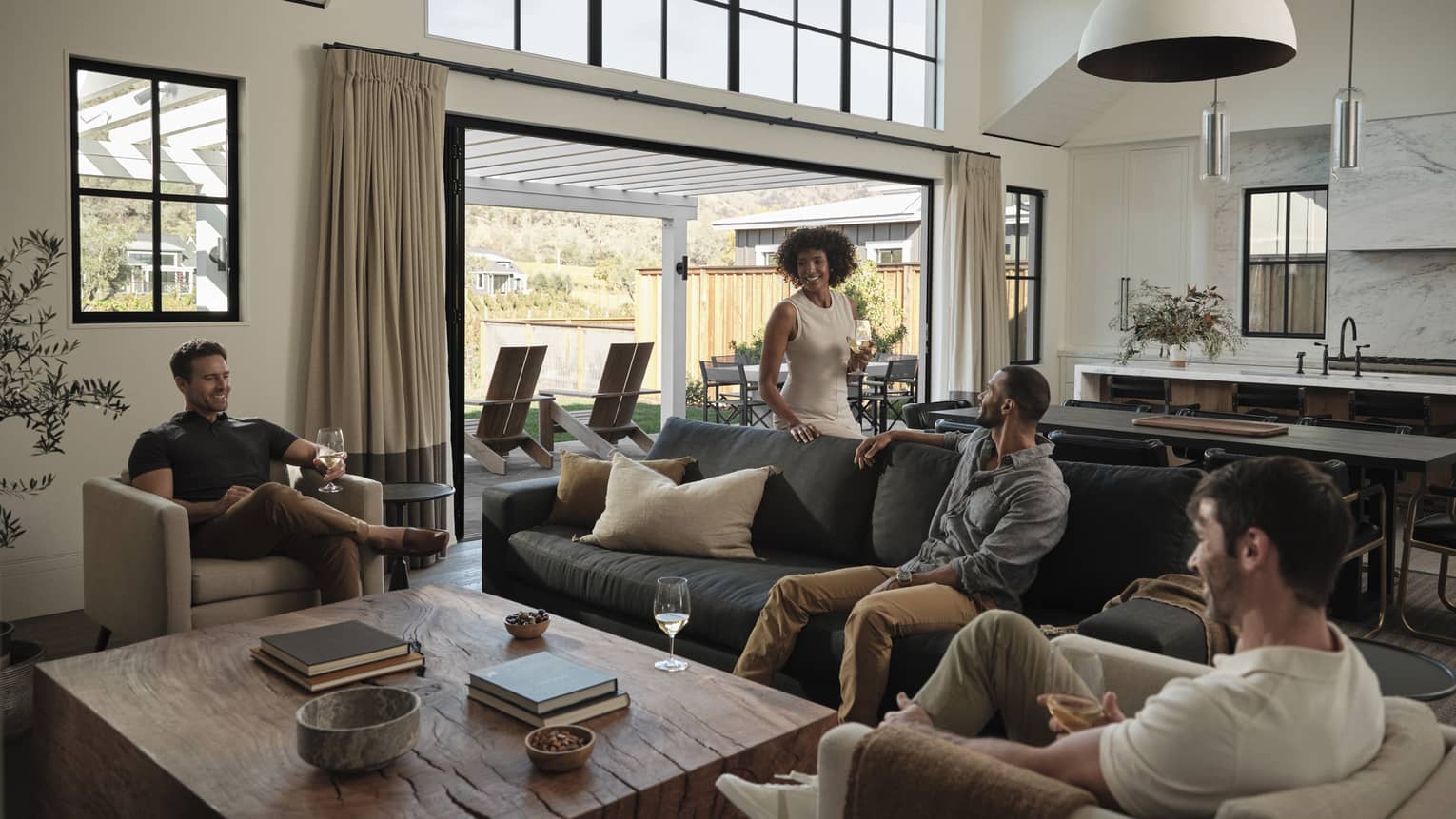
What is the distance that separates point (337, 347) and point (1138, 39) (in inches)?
141

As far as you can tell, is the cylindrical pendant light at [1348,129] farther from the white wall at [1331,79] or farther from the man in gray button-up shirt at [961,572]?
the man in gray button-up shirt at [961,572]

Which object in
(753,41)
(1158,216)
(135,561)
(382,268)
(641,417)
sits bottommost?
(641,417)

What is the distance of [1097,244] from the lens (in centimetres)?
977

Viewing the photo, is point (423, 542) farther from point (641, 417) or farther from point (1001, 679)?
point (641, 417)

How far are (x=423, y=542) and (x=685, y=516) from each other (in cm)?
90

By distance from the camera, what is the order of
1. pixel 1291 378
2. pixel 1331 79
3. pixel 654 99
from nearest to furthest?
1. pixel 654 99
2. pixel 1291 378
3. pixel 1331 79

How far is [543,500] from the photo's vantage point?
14.4 ft

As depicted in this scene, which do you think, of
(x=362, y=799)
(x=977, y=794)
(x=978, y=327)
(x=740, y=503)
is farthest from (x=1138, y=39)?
(x=978, y=327)

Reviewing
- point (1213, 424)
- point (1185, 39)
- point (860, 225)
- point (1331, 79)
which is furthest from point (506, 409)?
point (860, 225)

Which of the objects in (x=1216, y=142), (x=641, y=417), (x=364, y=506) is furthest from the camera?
(x=641, y=417)

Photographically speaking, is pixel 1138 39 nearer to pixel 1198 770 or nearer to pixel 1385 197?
pixel 1198 770

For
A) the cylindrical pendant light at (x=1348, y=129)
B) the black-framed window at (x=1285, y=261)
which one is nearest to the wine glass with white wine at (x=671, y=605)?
the cylindrical pendant light at (x=1348, y=129)

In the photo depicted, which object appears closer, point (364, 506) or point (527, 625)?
point (527, 625)

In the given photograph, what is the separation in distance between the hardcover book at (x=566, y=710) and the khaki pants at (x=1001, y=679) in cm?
66
